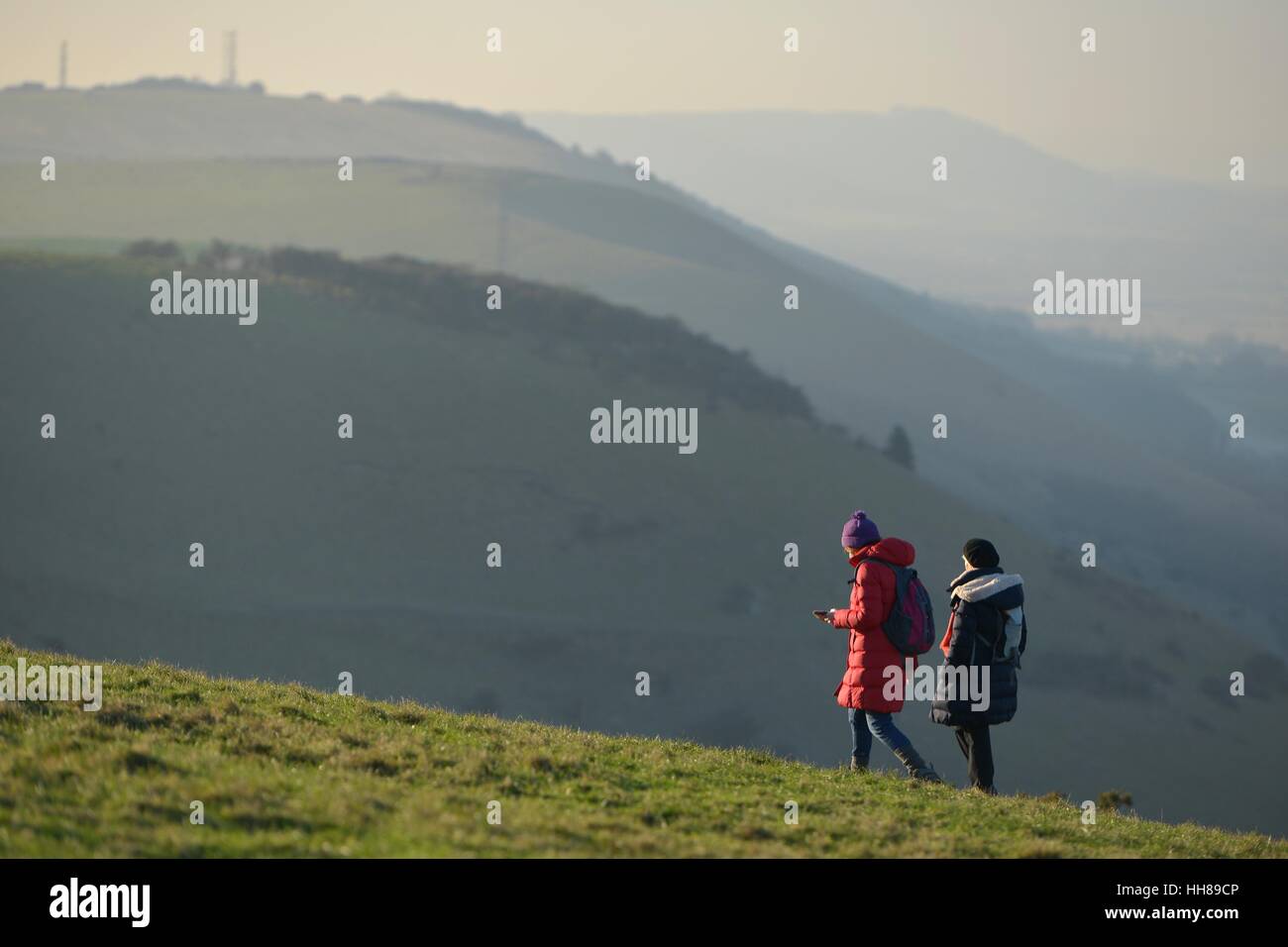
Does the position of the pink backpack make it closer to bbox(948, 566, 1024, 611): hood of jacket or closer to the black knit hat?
bbox(948, 566, 1024, 611): hood of jacket

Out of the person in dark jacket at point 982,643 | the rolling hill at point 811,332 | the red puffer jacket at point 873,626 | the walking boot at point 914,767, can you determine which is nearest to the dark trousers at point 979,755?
the person in dark jacket at point 982,643

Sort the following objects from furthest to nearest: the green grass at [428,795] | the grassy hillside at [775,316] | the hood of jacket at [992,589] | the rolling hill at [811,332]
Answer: the grassy hillside at [775,316]
the rolling hill at [811,332]
the hood of jacket at [992,589]
the green grass at [428,795]

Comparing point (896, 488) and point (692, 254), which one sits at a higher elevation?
point (692, 254)

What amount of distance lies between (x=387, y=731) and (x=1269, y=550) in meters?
A: 102

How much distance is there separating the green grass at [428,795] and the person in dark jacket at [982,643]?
636 millimetres

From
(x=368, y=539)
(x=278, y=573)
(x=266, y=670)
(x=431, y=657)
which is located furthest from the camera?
(x=368, y=539)

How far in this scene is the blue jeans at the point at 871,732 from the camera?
10.1m

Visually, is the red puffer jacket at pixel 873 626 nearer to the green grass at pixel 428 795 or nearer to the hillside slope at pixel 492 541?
the green grass at pixel 428 795

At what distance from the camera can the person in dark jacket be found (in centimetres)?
984

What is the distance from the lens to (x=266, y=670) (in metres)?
42.9

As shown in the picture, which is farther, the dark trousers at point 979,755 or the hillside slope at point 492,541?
the hillside slope at point 492,541

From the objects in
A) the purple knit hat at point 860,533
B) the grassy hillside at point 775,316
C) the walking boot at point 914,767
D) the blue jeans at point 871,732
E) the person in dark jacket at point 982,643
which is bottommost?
the walking boot at point 914,767
